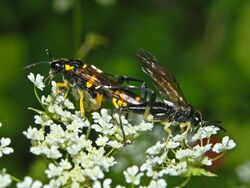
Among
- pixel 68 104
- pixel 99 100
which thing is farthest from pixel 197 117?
pixel 68 104

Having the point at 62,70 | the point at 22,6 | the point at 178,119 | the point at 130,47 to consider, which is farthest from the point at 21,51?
the point at 178,119

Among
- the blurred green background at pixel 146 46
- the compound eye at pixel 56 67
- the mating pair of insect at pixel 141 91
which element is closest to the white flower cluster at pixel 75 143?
the mating pair of insect at pixel 141 91

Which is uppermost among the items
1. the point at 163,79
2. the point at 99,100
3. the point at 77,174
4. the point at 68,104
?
the point at 163,79

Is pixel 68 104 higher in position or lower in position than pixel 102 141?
higher

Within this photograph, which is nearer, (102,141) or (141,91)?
(102,141)

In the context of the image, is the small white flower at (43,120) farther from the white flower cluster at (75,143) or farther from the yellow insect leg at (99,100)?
the yellow insect leg at (99,100)

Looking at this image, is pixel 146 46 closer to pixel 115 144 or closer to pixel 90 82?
pixel 90 82

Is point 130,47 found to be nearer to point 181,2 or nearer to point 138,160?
point 181,2
